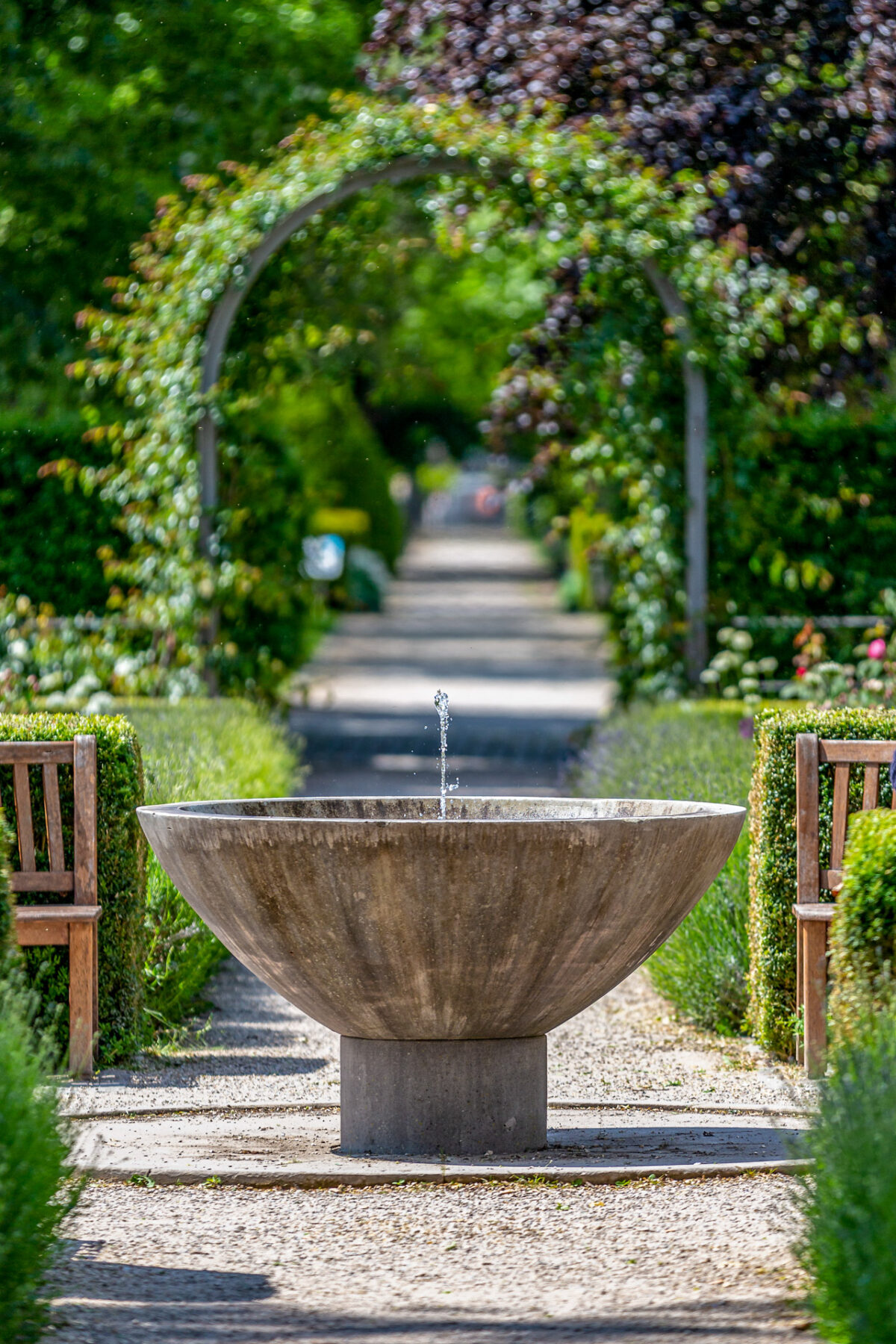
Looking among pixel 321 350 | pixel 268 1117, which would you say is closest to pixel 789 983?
pixel 268 1117

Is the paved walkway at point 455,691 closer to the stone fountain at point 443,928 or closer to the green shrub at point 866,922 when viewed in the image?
the stone fountain at point 443,928

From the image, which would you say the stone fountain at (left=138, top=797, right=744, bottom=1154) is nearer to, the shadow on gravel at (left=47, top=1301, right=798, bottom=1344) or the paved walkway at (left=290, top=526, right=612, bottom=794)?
the shadow on gravel at (left=47, top=1301, right=798, bottom=1344)

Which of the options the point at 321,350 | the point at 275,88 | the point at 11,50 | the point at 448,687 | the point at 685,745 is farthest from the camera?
the point at 448,687

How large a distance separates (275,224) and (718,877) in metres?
→ 5.20

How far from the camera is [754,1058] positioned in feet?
18.5

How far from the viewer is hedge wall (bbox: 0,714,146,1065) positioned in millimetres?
5609

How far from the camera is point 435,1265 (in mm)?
3641

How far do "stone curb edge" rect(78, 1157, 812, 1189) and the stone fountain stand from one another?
0.24 metres

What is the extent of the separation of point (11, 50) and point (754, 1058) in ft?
33.4

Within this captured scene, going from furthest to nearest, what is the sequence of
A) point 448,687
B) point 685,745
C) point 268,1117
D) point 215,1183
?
point 448,687
point 685,745
point 268,1117
point 215,1183

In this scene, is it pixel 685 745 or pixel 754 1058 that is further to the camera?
pixel 685 745

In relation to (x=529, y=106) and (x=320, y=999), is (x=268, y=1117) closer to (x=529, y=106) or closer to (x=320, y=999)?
(x=320, y=999)

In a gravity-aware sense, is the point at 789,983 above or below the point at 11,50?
below

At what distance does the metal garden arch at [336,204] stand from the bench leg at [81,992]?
490cm
